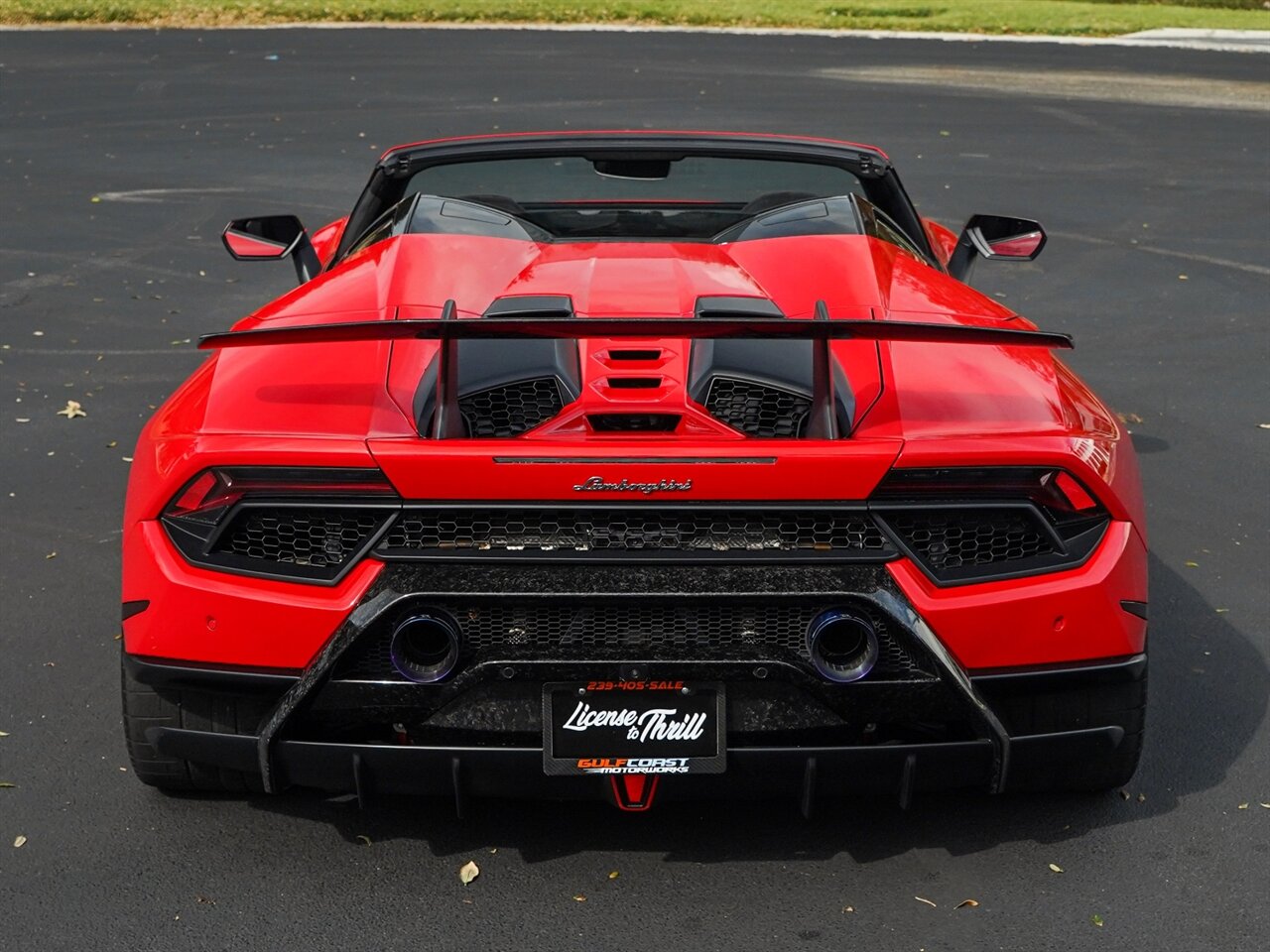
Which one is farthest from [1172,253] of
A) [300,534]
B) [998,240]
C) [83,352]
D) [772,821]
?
[300,534]

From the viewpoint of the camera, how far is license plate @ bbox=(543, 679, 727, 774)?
10.6 ft

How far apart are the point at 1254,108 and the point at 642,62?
7.30m

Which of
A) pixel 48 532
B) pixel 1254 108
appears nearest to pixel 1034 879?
pixel 48 532

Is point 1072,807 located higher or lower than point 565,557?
lower

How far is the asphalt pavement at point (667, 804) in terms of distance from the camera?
342 centimetres

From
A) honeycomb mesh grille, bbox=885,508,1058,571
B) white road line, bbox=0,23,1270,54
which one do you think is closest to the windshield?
honeycomb mesh grille, bbox=885,508,1058,571

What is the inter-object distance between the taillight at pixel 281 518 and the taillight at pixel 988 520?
999mm

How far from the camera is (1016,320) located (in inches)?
156

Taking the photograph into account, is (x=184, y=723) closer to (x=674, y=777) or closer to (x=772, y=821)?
(x=674, y=777)

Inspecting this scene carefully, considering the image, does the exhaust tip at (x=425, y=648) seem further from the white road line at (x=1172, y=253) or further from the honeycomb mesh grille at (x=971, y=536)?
the white road line at (x=1172, y=253)

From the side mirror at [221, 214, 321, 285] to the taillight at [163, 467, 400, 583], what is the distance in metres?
1.82

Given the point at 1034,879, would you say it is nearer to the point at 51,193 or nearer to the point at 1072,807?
the point at 1072,807

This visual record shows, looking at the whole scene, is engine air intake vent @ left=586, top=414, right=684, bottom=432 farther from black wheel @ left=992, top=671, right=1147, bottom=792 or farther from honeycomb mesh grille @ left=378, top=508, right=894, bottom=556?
black wheel @ left=992, top=671, right=1147, bottom=792

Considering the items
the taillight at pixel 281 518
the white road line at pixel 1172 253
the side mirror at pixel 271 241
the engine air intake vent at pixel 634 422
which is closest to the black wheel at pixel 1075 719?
the engine air intake vent at pixel 634 422
